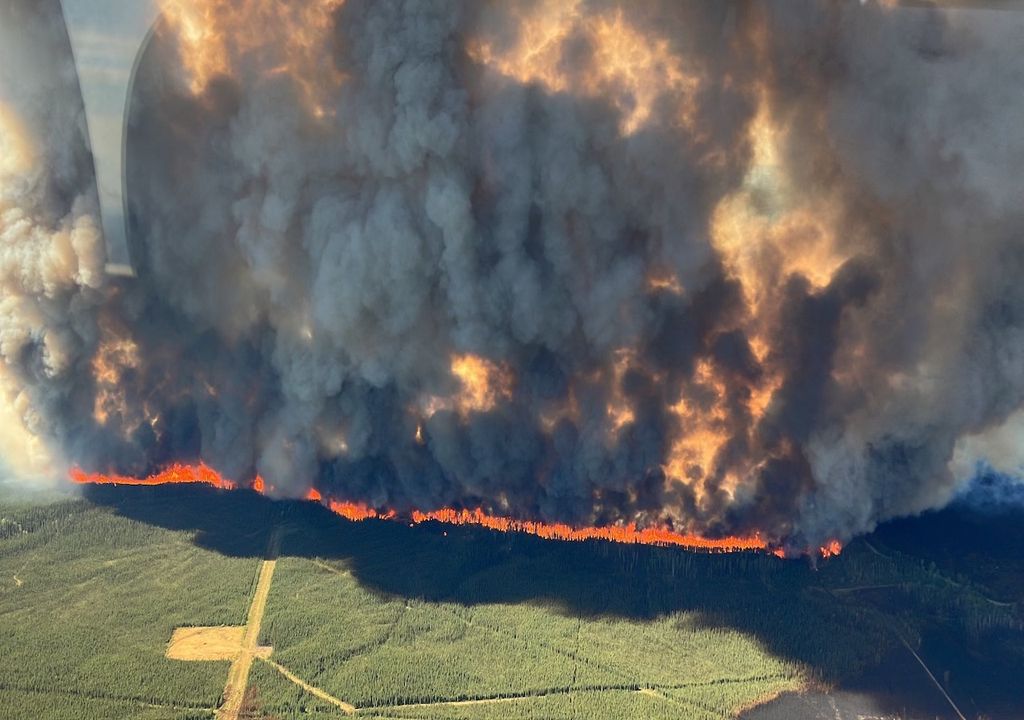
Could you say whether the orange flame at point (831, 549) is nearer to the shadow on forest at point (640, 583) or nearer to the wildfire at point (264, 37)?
the shadow on forest at point (640, 583)

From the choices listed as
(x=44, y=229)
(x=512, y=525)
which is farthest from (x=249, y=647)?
(x=44, y=229)

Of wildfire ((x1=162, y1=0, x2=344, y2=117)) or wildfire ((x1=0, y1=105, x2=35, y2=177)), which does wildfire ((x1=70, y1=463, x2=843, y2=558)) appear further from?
wildfire ((x1=162, y1=0, x2=344, y2=117))

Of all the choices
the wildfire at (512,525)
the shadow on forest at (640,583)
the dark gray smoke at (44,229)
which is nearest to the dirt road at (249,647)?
the shadow on forest at (640,583)

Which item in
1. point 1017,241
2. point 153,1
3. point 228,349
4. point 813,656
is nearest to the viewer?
point 813,656

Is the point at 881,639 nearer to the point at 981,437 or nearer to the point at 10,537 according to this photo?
the point at 981,437

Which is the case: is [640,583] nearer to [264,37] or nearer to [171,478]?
[171,478]

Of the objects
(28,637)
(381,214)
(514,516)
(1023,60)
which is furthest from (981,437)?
(28,637)

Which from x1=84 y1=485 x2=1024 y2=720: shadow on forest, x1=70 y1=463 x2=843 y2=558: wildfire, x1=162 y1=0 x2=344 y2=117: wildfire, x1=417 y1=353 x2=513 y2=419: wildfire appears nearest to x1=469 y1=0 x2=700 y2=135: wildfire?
x1=162 y1=0 x2=344 y2=117: wildfire
